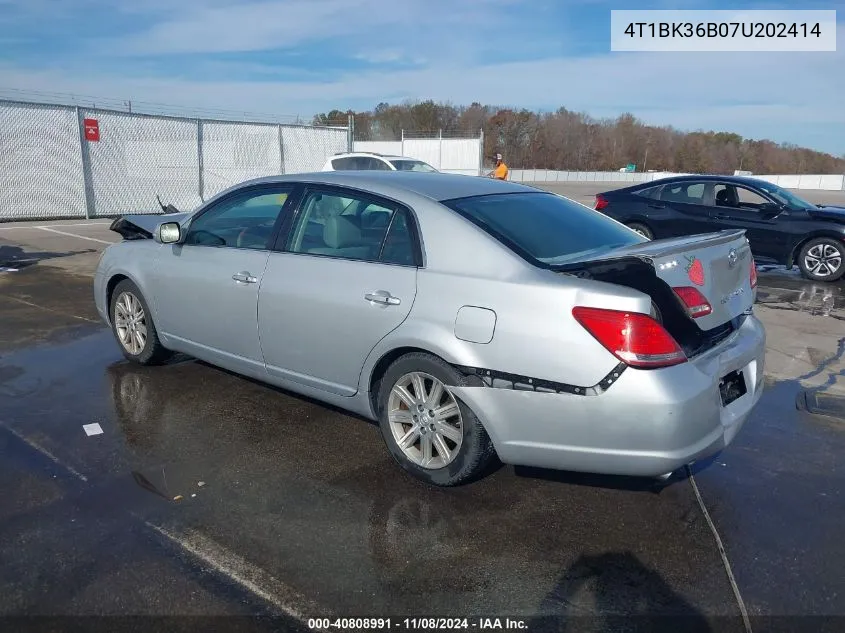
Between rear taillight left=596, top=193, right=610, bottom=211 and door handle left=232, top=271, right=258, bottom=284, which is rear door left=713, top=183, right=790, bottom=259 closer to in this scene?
rear taillight left=596, top=193, right=610, bottom=211

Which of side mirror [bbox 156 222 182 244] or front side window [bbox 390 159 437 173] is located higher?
front side window [bbox 390 159 437 173]

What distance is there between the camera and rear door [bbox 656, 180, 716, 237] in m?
10.7

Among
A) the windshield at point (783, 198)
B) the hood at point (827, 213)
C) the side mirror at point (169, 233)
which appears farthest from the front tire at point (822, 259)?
the side mirror at point (169, 233)

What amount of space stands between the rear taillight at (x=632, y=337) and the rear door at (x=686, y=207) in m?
8.44

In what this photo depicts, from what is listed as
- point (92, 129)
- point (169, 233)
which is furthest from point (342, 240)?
point (92, 129)

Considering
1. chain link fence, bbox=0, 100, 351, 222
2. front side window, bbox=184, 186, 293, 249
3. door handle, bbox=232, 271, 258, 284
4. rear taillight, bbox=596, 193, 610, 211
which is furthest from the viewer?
chain link fence, bbox=0, 100, 351, 222

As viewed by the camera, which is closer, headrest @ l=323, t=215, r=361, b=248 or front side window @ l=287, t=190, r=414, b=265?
front side window @ l=287, t=190, r=414, b=265

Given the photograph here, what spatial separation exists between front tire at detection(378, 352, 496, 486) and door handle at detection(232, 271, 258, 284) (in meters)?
1.17

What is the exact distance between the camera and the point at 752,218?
1051 cm

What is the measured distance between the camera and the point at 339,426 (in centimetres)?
434

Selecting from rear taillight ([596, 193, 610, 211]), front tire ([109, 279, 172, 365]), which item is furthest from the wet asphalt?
rear taillight ([596, 193, 610, 211])

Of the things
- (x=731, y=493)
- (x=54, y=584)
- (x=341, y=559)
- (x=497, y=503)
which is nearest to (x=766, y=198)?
(x=731, y=493)

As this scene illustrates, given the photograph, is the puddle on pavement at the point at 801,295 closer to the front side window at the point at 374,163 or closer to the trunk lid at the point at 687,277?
the trunk lid at the point at 687,277

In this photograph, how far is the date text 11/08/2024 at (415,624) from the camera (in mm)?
2492
